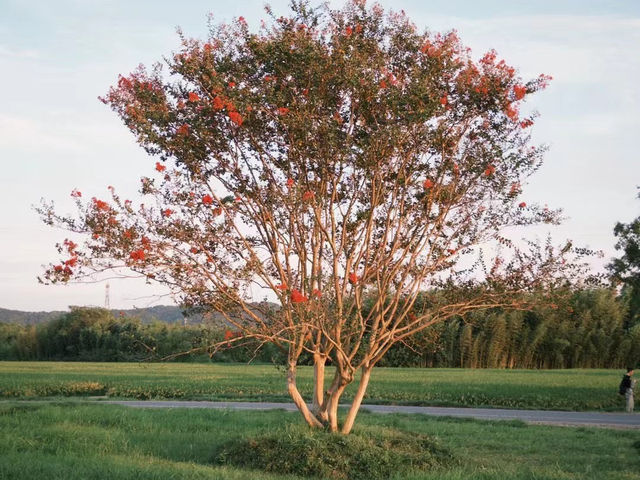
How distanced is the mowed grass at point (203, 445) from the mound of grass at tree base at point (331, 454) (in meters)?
0.29

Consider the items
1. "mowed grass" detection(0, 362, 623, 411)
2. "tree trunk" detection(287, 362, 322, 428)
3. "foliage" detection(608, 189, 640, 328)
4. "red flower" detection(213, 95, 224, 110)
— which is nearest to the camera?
"red flower" detection(213, 95, 224, 110)

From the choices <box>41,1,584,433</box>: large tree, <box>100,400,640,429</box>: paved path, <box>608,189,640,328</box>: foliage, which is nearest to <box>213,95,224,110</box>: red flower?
<box>41,1,584,433</box>: large tree

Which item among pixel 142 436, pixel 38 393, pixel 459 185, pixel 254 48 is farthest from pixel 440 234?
pixel 38 393

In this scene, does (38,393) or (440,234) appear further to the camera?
(38,393)

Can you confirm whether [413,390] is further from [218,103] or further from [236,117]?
[218,103]

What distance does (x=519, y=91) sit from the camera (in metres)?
9.31

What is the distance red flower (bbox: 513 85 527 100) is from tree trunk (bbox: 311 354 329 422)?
4274 mm

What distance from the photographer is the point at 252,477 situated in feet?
25.6

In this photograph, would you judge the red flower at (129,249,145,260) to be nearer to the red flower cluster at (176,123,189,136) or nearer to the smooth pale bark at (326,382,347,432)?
the red flower cluster at (176,123,189,136)

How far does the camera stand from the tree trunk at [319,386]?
9828 mm

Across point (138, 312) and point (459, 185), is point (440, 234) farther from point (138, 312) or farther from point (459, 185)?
point (138, 312)

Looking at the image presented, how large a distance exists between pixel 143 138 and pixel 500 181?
186 inches

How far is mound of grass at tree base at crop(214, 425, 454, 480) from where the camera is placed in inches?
333

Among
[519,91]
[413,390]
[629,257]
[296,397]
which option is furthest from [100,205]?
[629,257]
